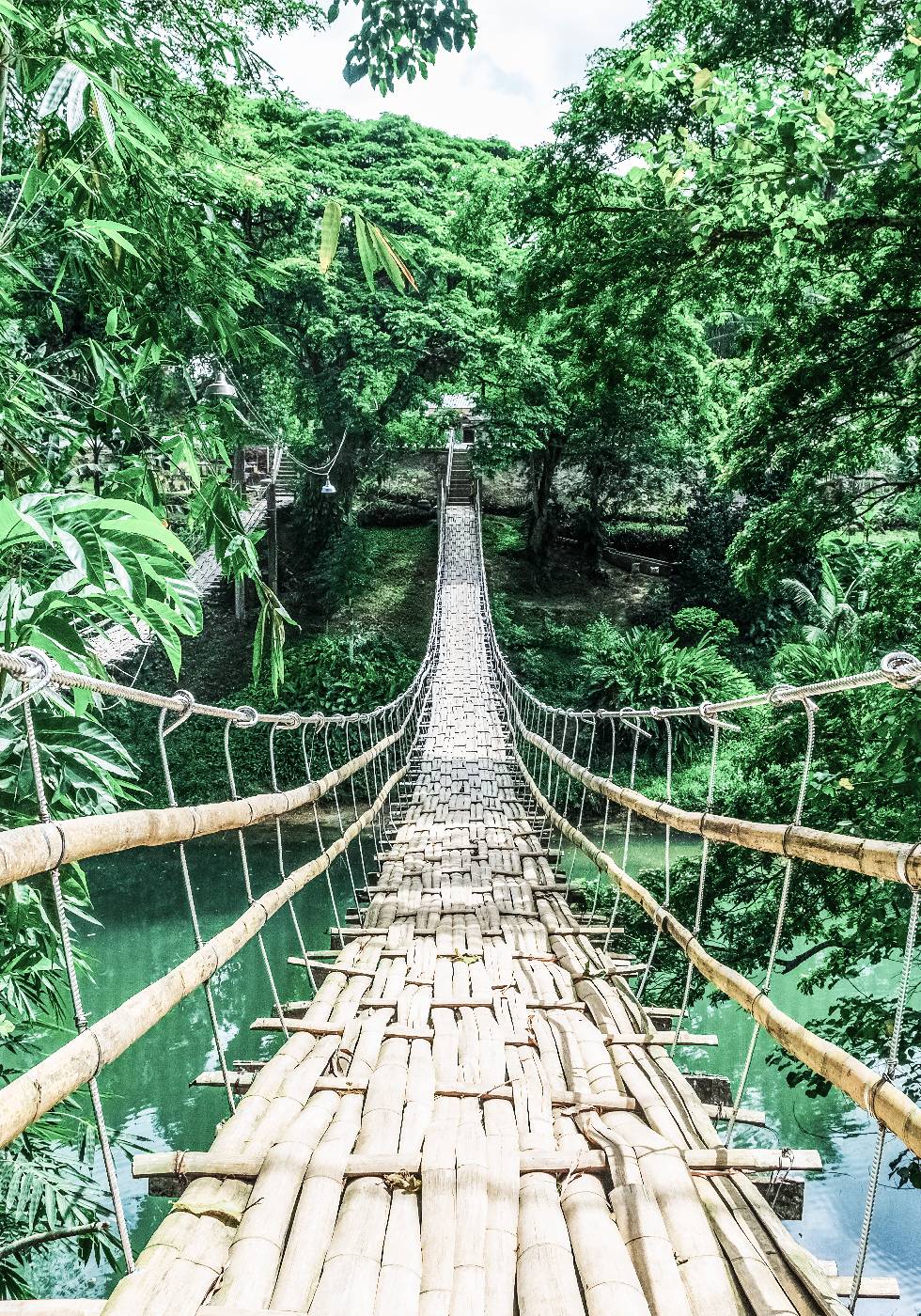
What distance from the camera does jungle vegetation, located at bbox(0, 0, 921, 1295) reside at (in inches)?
60.5

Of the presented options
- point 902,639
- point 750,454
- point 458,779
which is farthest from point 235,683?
point 902,639

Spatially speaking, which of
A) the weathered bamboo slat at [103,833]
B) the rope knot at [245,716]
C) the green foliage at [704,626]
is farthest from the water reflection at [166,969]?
the green foliage at [704,626]

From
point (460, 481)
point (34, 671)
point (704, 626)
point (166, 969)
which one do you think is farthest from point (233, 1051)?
point (460, 481)

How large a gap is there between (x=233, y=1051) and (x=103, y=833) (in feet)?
18.6

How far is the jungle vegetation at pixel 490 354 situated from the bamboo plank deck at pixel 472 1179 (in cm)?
60

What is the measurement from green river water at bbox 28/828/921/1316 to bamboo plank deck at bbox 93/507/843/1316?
1.62 m

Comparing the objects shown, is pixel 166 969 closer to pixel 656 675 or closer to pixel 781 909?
pixel 656 675

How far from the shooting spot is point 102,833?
87 centimetres

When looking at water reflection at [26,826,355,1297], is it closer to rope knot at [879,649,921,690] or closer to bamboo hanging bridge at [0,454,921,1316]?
bamboo hanging bridge at [0,454,921,1316]

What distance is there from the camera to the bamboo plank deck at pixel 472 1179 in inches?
35.5

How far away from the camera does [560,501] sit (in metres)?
14.6

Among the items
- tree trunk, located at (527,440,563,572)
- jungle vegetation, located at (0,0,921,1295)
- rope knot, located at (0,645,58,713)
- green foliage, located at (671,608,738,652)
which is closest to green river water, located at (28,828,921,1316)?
jungle vegetation, located at (0,0,921,1295)

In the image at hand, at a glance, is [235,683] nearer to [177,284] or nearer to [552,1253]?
[177,284]

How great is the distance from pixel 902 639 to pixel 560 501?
10660 mm
